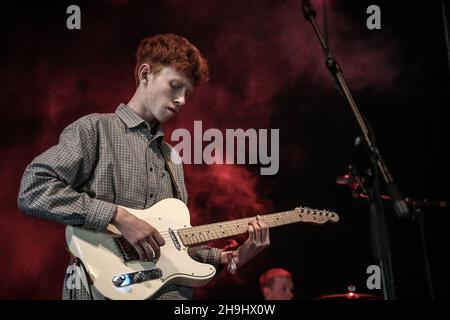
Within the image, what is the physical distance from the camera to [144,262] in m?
2.23

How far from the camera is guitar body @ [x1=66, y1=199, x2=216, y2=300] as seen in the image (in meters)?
2.10

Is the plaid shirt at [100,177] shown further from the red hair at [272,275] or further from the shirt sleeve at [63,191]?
the red hair at [272,275]

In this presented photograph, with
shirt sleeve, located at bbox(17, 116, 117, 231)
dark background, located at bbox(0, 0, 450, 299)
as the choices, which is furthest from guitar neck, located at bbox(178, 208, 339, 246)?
dark background, located at bbox(0, 0, 450, 299)

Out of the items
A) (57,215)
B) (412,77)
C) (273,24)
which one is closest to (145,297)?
(57,215)

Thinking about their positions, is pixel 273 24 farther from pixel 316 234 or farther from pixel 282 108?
pixel 316 234

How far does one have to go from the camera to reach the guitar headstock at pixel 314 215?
307cm

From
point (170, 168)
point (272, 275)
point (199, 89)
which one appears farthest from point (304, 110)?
point (170, 168)

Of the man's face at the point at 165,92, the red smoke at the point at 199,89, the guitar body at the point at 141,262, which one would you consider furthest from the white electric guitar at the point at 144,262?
the red smoke at the point at 199,89

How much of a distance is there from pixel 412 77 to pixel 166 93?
211 cm

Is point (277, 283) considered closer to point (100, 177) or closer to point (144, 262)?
point (144, 262)

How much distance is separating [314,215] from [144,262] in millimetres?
1242

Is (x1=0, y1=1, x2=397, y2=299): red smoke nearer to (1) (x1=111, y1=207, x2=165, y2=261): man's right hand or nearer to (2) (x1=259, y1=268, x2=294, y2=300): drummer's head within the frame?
(2) (x1=259, y1=268, x2=294, y2=300): drummer's head

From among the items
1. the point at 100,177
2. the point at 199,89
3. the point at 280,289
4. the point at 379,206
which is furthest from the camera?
the point at 199,89

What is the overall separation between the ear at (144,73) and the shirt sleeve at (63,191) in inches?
21.5
